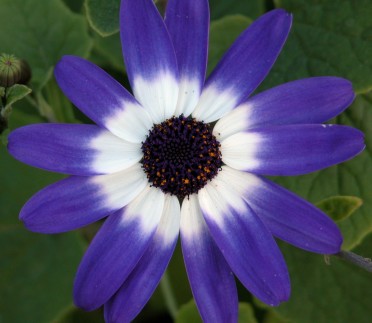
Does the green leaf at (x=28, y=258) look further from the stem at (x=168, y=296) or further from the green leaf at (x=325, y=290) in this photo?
the green leaf at (x=325, y=290)

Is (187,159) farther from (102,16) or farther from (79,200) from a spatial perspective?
(102,16)

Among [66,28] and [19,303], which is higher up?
[66,28]

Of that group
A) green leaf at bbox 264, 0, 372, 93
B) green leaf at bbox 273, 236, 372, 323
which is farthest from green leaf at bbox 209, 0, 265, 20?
green leaf at bbox 273, 236, 372, 323

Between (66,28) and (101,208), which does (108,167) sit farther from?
(66,28)

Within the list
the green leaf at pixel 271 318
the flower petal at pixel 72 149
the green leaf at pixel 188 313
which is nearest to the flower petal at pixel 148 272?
the flower petal at pixel 72 149

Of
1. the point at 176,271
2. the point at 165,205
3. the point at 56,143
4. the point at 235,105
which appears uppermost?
the point at 56,143

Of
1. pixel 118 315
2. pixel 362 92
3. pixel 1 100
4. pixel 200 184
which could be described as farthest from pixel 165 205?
pixel 362 92

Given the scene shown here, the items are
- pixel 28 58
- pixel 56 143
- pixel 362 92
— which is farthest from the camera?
pixel 28 58

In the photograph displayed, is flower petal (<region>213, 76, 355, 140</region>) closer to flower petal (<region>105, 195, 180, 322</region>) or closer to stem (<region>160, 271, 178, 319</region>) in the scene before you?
flower petal (<region>105, 195, 180, 322</region>)

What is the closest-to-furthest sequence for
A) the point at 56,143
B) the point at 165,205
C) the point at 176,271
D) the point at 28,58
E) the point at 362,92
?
1. the point at 56,143
2. the point at 165,205
3. the point at 362,92
4. the point at 28,58
5. the point at 176,271
